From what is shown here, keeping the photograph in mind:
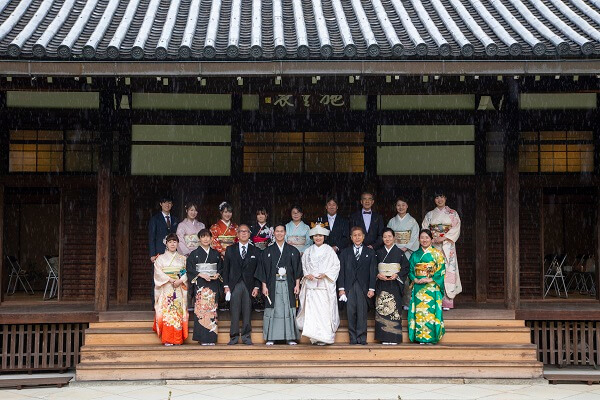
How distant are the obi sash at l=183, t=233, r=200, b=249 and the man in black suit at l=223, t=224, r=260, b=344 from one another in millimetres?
877

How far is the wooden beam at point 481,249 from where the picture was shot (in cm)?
1106

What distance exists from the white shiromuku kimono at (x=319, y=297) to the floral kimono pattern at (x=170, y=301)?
1.40 metres

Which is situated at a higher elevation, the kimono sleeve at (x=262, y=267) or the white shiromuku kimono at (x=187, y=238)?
the white shiromuku kimono at (x=187, y=238)

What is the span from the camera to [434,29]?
8.83m

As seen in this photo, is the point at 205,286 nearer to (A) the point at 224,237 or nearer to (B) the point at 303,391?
(A) the point at 224,237

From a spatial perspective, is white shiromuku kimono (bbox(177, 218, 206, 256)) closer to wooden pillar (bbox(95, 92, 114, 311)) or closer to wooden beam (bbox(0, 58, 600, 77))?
wooden pillar (bbox(95, 92, 114, 311))

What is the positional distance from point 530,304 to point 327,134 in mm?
3694

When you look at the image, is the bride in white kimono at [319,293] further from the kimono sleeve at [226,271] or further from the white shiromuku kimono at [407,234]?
the white shiromuku kimono at [407,234]

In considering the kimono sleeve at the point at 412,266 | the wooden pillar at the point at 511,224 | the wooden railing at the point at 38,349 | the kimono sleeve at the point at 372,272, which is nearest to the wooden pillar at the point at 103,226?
the wooden railing at the point at 38,349

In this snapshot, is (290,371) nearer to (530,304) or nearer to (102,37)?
(530,304)

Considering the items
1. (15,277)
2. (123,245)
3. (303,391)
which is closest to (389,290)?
(303,391)

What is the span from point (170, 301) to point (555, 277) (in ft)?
22.6

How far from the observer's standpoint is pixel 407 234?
9828 mm

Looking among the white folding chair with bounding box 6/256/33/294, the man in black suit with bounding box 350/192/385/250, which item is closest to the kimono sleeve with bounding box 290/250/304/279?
the man in black suit with bounding box 350/192/385/250
